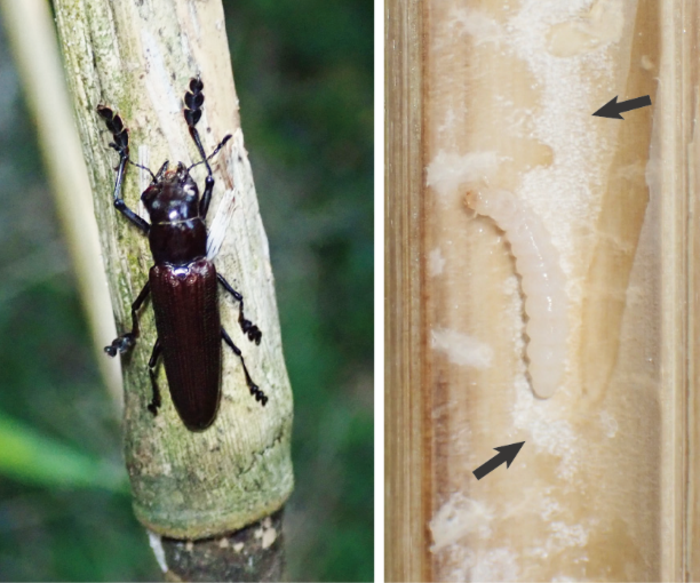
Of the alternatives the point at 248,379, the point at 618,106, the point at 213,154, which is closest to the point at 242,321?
the point at 248,379

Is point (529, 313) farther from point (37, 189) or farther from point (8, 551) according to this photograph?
point (8, 551)

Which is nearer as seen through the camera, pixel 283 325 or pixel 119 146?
pixel 119 146

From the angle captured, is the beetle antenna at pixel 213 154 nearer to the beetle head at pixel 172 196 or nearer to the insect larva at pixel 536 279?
the beetle head at pixel 172 196

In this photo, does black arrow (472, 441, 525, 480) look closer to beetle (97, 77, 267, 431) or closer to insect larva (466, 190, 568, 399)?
insect larva (466, 190, 568, 399)

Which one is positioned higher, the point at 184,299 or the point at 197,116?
the point at 197,116

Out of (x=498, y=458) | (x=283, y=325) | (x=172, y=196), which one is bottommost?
(x=498, y=458)

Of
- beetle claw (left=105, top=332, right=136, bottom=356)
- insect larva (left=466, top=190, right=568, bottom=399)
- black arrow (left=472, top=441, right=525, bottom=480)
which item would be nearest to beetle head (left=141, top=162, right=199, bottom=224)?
beetle claw (left=105, top=332, right=136, bottom=356)

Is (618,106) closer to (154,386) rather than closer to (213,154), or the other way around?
(213,154)
